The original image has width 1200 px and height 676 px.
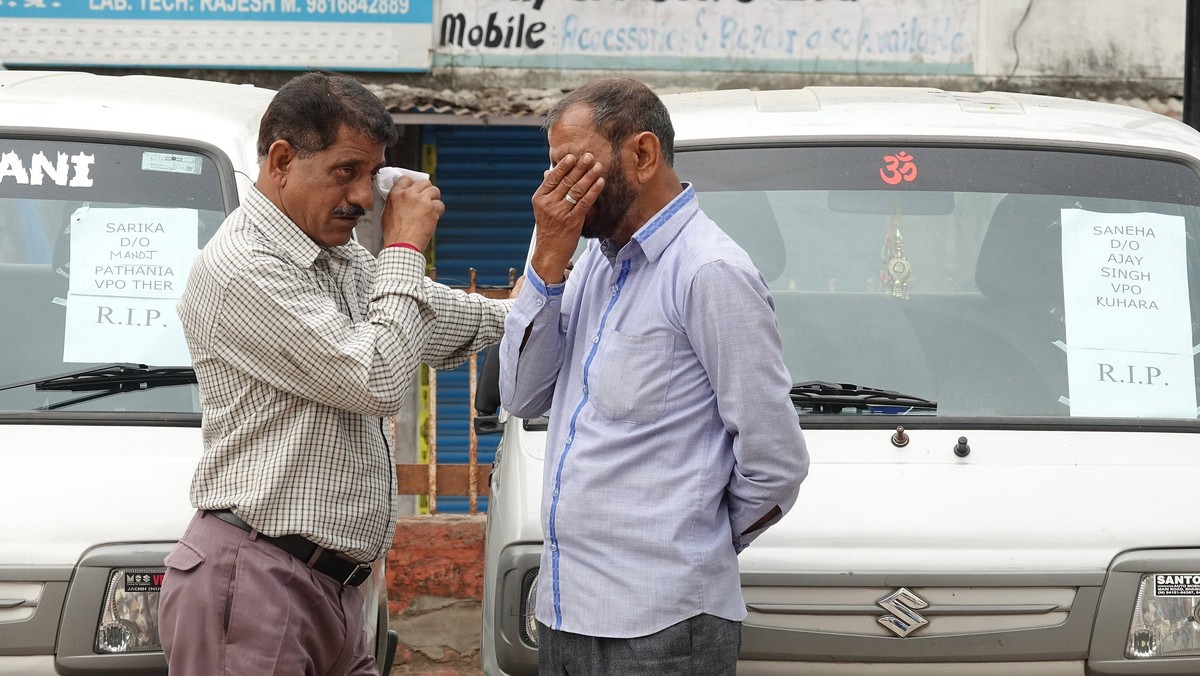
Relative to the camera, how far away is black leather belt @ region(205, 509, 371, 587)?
253 cm

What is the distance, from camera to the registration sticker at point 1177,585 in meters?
2.86

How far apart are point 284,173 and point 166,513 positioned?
0.85 metres

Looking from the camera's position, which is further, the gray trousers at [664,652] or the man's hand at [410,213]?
the man's hand at [410,213]

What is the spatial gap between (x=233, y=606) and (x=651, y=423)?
84cm

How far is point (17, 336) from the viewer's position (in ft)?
11.3

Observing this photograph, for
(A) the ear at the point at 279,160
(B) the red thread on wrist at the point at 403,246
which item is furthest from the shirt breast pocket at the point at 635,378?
A: (A) the ear at the point at 279,160

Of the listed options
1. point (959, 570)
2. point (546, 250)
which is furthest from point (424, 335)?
point (959, 570)

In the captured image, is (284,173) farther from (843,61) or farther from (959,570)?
(843,61)

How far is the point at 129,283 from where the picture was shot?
11.3ft

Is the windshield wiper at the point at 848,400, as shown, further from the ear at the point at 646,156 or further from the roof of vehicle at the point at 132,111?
the roof of vehicle at the point at 132,111

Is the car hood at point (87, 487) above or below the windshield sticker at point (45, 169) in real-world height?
below

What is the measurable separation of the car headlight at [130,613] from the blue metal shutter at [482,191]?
263 inches

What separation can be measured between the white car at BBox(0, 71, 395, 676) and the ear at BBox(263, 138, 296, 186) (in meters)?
0.82

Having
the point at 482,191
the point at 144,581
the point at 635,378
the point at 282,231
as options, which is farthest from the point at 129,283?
the point at 482,191
